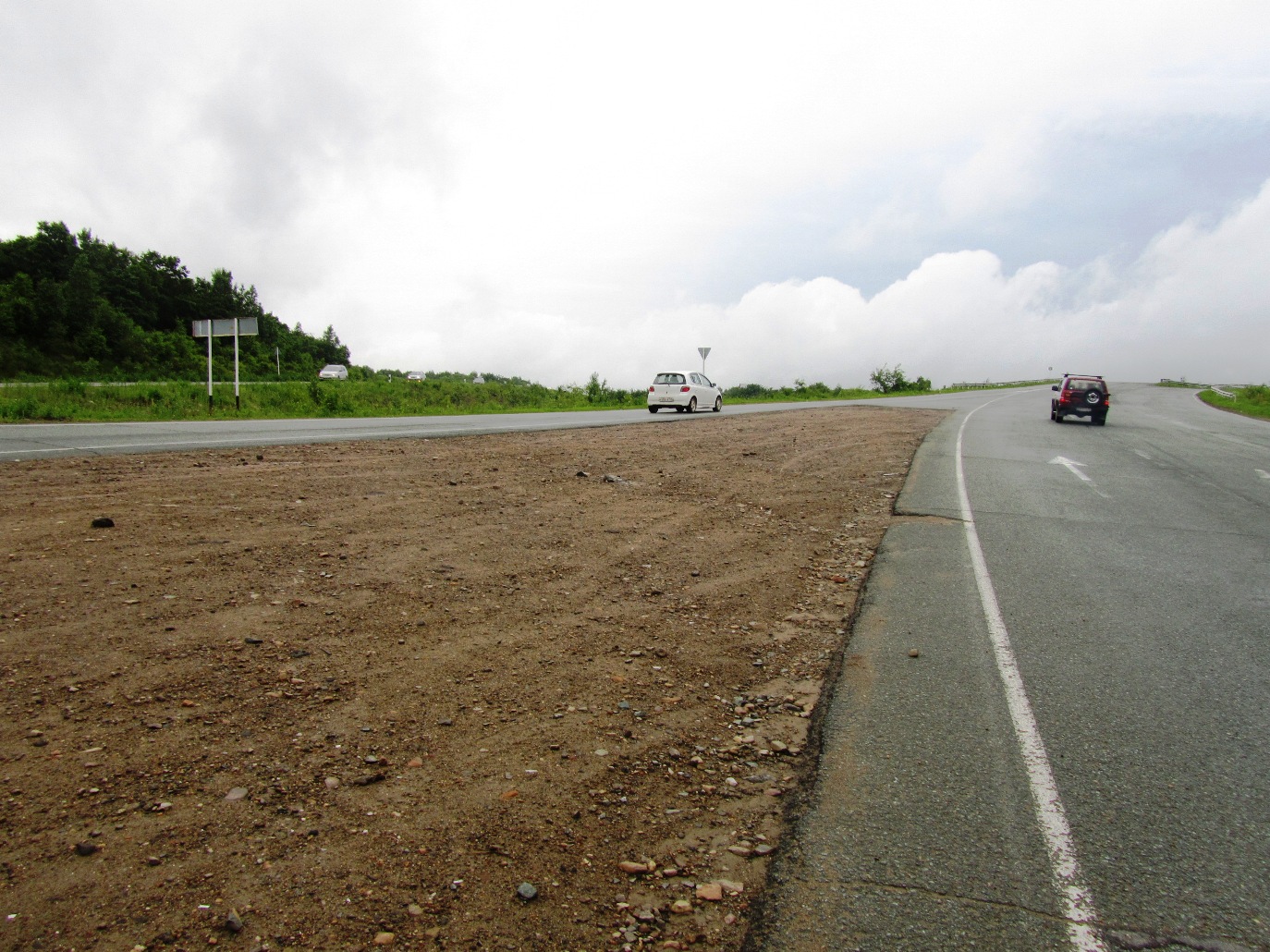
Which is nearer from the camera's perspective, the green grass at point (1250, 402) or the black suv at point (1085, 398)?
the black suv at point (1085, 398)

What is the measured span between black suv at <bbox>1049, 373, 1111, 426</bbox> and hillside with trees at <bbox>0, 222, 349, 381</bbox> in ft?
124

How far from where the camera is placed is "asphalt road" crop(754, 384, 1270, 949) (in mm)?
2934

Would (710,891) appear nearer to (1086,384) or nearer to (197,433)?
(197,433)

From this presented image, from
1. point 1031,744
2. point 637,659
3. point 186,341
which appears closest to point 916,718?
point 1031,744

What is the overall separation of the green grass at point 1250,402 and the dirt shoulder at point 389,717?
39.5m

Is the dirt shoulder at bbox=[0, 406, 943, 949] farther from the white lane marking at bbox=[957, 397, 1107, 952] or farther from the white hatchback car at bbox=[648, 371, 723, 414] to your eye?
the white hatchback car at bbox=[648, 371, 723, 414]

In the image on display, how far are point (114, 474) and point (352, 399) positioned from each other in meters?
24.0

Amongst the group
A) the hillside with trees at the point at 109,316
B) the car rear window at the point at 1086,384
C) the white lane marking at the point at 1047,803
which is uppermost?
the hillside with trees at the point at 109,316

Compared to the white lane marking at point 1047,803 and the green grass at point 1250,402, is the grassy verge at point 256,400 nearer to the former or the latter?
the white lane marking at point 1047,803

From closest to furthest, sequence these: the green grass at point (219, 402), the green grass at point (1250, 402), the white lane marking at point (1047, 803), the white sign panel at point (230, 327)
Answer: the white lane marking at point (1047, 803)
the green grass at point (219, 402)
the white sign panel at point (230, 327)
the green grass at point (1250, 402)

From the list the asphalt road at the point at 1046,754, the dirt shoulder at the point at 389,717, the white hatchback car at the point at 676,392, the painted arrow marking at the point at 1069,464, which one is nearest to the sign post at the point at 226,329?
the white hatchback car at the point at 676,392

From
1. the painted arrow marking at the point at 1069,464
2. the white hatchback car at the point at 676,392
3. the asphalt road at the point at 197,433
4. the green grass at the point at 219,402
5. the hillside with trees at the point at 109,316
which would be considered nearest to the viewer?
the asphalt road at the point at 197,433

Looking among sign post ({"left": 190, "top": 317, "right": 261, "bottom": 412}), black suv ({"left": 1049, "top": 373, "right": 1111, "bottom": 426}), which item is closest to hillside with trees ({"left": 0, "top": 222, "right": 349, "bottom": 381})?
sign post ({"left": 190, "top": 317, "right": 261, "bottom": 412})

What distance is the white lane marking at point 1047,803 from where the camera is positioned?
2.87m
